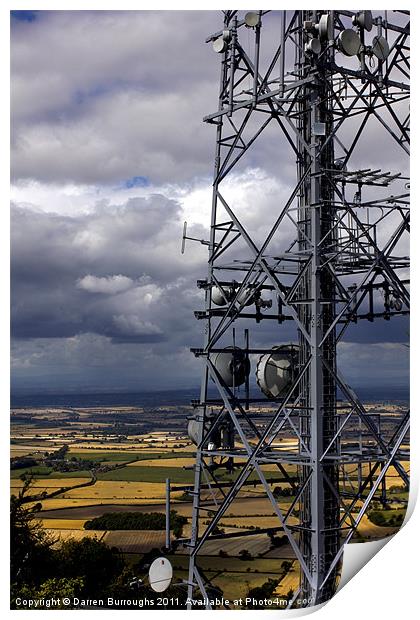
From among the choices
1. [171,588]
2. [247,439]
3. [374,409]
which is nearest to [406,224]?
[374,409]

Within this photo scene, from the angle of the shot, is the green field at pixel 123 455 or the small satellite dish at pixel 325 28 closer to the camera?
the small satellite dish at pixel 325 28

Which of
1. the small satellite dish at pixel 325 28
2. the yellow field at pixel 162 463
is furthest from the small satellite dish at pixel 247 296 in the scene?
the small satellite dish at pixel 325 28

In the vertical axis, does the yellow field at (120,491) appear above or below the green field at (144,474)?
below

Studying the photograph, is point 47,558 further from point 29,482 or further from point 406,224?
point 406,224

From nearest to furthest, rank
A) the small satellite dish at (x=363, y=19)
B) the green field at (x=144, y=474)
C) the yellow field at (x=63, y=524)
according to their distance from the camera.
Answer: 1. the yellow field at (x=63, y=524)
2. the small satellite dish at (x=363, y=19)
3. the green field at (x=144, y=474)

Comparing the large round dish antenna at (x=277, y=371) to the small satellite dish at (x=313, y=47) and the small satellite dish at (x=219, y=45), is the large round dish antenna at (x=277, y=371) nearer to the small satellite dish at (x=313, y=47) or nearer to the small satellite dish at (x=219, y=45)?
the small satellite dish at (x=313, y=47)

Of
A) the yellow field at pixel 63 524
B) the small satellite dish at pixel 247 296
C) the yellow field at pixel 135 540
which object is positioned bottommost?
the yellow field at pixel 135 540

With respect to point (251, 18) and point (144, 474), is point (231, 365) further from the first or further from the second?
point (251, 18)
